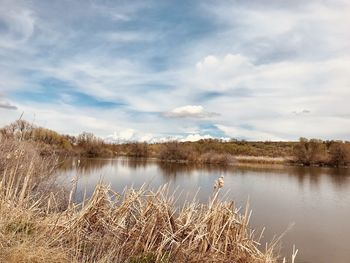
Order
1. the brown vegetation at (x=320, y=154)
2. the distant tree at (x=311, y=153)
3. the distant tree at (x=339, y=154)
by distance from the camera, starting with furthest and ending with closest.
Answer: the distant tree at (x=311, y=153) < the brown vegetation at (x=320, y=154) < the distant tree at (x=339, y=154)

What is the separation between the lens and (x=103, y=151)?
69.9 meters

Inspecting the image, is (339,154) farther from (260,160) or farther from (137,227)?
(137,227)

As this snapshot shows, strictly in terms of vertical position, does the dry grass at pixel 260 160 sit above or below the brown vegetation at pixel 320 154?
below

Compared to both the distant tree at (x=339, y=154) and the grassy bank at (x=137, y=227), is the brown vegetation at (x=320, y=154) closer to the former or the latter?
the distant tree at (x=339, y=154)

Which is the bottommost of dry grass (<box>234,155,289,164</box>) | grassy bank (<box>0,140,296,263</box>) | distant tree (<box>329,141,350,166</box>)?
grassy bank (<box>0,140,296,263</box>)

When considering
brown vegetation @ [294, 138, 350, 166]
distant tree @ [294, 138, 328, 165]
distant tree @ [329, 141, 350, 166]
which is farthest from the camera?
distant tree @ [294, 138, 328, 165]

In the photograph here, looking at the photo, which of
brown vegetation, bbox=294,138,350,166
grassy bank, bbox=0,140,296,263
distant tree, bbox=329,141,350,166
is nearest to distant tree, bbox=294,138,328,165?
brown vegetation, bbox=294,138,350,166

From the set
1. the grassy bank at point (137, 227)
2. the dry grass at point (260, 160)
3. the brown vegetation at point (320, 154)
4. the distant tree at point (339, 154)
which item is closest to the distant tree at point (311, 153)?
the brown vegetation at point (320, 154)

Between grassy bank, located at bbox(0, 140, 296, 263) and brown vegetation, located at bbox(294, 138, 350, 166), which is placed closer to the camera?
grassy bank, located at bbox(0, 140, 296, 263)

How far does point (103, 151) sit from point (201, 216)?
64.4 meters

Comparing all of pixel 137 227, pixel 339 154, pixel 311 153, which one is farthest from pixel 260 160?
pixel 137 227

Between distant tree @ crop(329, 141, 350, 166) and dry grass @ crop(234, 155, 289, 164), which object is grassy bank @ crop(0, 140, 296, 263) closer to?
dry grass @ crop(234, 155, 289, 164)

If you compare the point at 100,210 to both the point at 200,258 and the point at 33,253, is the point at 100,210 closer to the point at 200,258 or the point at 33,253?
the point at 200,258

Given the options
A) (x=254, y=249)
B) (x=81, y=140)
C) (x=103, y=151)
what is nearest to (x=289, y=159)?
(x=103, y=151)
